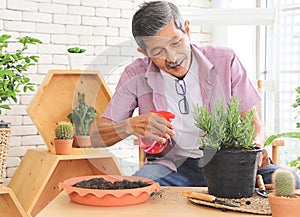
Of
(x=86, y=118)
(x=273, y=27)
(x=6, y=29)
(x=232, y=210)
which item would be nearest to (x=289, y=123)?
(x=273, y=27)

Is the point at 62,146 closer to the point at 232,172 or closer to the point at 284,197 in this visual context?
the point at 232,172

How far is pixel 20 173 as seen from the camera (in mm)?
3141

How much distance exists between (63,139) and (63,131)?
46 mm

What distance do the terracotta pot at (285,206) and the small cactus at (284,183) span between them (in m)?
0.02

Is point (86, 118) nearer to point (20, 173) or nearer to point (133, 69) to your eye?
point (20, 173)

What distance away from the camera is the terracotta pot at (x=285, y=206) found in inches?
49.3

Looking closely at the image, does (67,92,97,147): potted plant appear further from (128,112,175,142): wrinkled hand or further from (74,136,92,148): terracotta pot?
(128,112,175,142): wrinkled hand

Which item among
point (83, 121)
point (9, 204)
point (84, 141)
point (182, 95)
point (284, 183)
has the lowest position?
point (9, 204)

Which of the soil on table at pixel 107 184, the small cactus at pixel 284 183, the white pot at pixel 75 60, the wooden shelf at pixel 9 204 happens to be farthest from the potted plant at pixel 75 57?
the small cactus at pixel 284 183

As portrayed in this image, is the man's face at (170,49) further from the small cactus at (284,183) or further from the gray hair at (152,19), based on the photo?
the small cactus at (284,183)

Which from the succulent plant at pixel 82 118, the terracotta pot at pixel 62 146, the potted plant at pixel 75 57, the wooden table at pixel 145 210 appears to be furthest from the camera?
the potted plant at pixel 75 57

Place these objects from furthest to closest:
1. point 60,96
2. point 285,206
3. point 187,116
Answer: point 60,96
point 187,116
point 285,206

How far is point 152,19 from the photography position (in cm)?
199

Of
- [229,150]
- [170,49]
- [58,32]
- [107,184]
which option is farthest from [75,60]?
[229,150]
